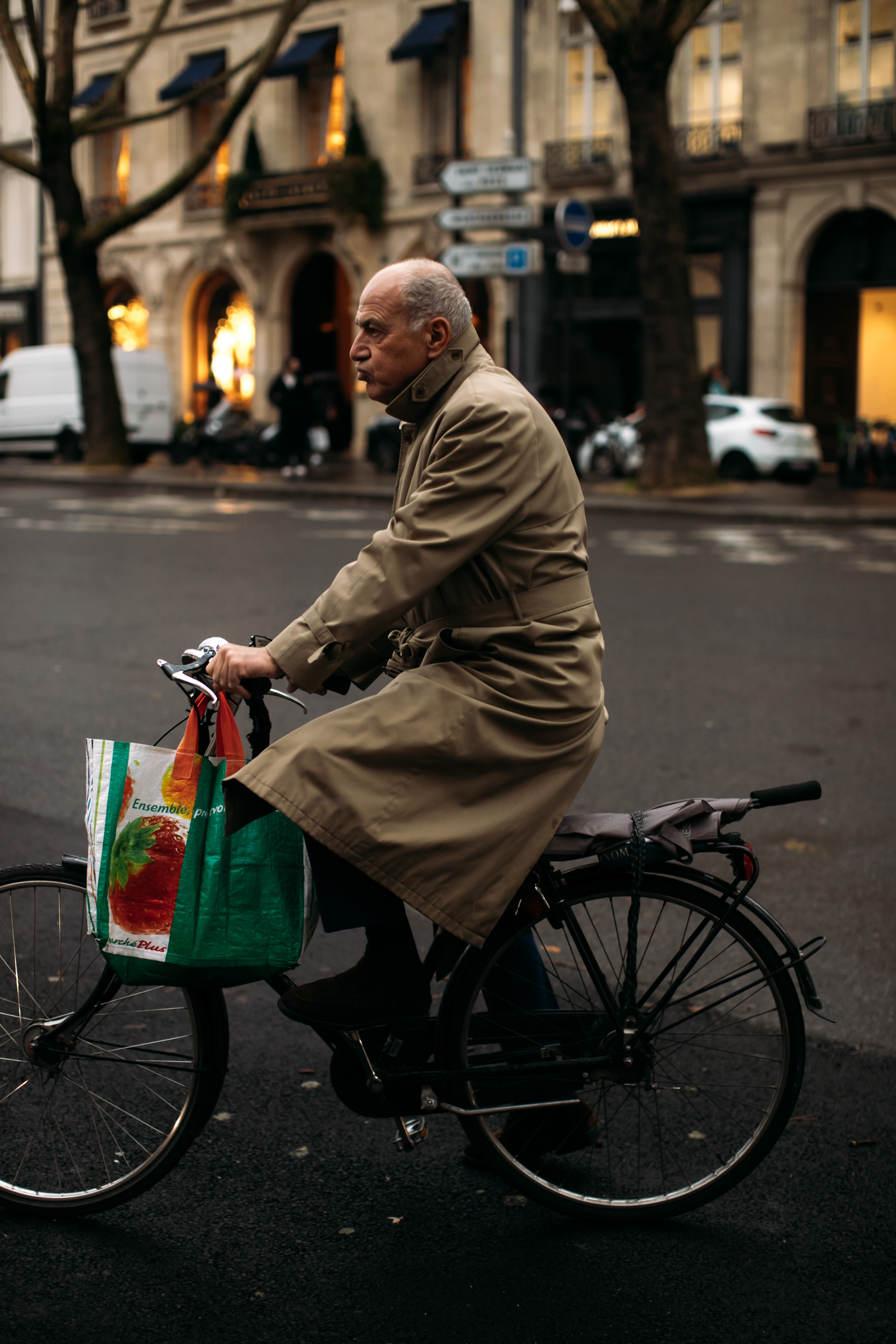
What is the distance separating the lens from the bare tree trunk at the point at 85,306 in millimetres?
27562

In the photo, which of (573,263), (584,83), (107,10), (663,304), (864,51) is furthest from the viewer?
(107,10)

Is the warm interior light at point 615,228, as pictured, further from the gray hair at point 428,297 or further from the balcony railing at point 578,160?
the gray hair at point 428,297

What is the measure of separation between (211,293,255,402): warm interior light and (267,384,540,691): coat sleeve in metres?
35.7

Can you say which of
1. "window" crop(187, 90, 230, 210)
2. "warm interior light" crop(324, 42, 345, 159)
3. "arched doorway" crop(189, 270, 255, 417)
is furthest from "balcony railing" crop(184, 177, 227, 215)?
"warm interior light" crop(324, 42, 345, 159)

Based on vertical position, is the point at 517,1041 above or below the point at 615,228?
below

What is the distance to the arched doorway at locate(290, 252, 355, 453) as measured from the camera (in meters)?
36.6

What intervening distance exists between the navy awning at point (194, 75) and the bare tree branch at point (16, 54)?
939cm

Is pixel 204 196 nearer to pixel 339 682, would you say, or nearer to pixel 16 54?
pixel 16 54

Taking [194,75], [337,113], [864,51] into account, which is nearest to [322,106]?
[337,113]

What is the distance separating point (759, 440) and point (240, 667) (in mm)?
22711

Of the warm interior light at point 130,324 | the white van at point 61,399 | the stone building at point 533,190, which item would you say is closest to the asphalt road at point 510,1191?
the stone building at point 533,190

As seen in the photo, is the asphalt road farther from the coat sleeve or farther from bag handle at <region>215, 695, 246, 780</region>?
the coat sleeve

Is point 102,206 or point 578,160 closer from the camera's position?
point 578,160

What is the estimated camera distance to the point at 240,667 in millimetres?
2584
